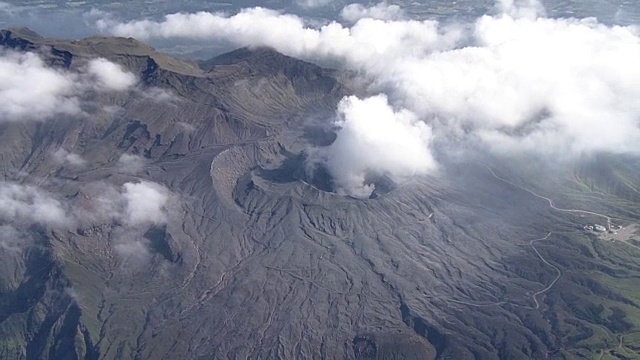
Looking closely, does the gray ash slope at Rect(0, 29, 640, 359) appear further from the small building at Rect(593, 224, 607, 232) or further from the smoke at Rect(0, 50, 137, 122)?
the small building at Rect(593, 224, 607, 232)

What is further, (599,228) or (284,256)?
(599,228)

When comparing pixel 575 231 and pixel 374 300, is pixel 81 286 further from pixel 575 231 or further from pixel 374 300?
pixel 575 231

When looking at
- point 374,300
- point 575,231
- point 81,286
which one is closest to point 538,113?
point 575,231

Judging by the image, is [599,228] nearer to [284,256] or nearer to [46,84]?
[284,256]

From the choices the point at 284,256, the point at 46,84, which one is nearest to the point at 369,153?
the point at 284,256

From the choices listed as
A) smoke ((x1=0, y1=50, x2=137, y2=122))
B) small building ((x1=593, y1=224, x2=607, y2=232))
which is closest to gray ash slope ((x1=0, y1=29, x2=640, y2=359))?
smoke ((x1=0, y1=50, x2=137, y2=122))

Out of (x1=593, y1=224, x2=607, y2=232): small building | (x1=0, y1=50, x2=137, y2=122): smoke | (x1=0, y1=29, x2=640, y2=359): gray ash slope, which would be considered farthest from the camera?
(x1=0, y1=50, x2=137, y2=122): smoke

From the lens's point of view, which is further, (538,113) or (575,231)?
(538,113)
